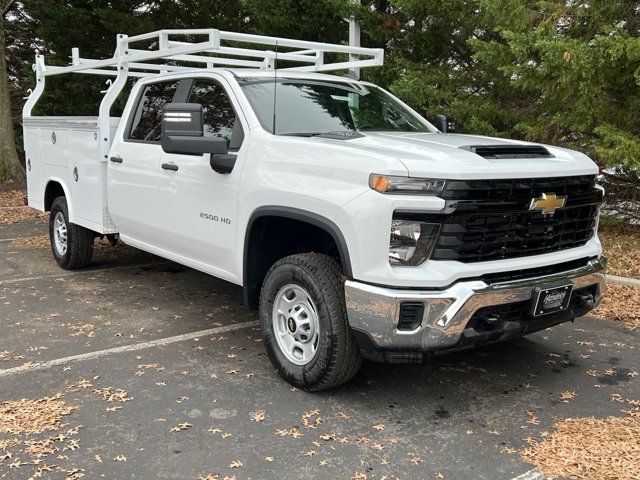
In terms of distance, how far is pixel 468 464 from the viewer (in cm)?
333

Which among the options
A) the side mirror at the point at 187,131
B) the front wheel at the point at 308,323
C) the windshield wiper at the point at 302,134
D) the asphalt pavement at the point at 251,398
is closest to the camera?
the asphalt pavement at the point at 251,398

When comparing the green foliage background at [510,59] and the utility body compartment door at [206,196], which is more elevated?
the green foliage background at [510,59]

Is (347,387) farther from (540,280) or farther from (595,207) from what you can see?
(595,207)

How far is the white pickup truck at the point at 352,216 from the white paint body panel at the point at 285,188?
0.01 m

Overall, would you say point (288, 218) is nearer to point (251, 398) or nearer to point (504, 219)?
point (251, 398)

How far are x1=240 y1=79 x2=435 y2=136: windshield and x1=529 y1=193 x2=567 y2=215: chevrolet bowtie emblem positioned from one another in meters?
1.62

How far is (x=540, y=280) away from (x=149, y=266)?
5196 mm

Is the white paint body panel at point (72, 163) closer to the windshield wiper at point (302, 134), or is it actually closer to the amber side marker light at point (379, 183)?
the windshield wiper at point (302, 134)

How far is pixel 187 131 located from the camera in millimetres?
4402

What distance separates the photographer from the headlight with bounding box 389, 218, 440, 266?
3566mm

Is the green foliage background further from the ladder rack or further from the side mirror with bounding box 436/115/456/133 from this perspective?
the ladder rack

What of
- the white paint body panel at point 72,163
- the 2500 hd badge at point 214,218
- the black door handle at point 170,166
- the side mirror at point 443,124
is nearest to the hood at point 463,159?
the 2500 hd badge at point 214,218

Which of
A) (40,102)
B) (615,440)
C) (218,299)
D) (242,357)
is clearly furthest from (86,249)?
(40,102)

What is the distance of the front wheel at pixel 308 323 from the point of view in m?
3.88
